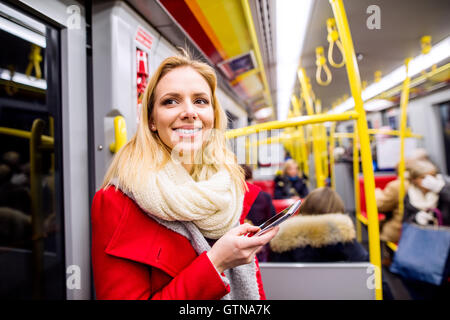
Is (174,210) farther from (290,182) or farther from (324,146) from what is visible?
(324,146)

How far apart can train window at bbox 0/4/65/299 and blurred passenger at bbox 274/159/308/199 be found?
3.49 feet

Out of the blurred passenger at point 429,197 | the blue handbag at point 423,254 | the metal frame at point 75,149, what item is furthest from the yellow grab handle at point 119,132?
the blurred passenger at point 429,197

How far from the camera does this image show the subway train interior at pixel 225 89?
93 cm

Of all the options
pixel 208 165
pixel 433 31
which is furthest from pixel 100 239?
pixel 433 31

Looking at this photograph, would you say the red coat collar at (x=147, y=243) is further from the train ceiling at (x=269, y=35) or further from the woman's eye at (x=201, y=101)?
the train ceiling at (x=269, y=35)

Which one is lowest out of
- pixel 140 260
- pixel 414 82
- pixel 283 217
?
pixel 140 260

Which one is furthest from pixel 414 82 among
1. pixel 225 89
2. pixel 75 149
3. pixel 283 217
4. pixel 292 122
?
pixel 75 149

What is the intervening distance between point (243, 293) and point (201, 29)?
1.19 meters

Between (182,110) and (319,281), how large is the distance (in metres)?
1.01

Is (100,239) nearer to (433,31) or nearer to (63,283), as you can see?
(63,283)

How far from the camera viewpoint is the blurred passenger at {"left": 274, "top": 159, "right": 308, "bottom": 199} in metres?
1.21

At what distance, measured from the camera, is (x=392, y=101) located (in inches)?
51.1

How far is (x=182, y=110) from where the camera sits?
72 centimetres

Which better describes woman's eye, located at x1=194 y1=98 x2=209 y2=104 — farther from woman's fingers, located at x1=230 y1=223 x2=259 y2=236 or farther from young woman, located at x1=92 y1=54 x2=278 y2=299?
woman's fingers, located at x1=230 y1=223 x2=259 y2=236
